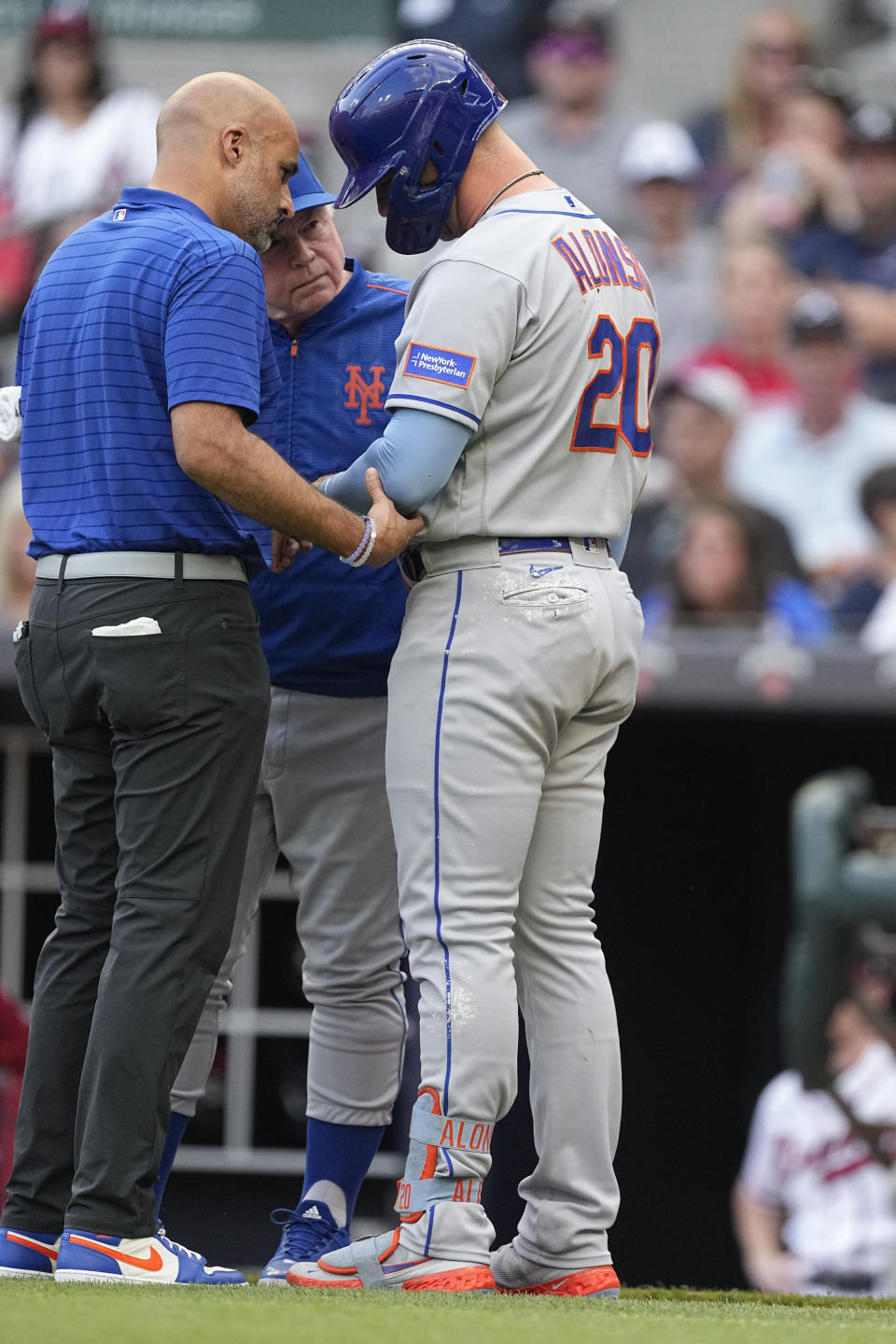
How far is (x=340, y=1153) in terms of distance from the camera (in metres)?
3.49

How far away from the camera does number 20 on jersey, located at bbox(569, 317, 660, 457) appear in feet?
9.80

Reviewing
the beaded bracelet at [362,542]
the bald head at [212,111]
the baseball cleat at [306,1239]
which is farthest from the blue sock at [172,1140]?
the bald head at [212,111]

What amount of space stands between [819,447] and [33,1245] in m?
5.71

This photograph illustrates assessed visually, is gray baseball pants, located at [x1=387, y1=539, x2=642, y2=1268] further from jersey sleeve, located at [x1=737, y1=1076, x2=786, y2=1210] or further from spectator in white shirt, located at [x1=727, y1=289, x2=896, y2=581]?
spectator in white shirt, located at [x1=727, y1=289, x2=896, y2=581]

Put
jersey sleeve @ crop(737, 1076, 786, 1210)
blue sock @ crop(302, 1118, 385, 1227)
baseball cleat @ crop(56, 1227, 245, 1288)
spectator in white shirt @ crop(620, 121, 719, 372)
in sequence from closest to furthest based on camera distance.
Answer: baseball cleat @ crop(56, 1227, 245, 1288) < blue sock @ crop(302, 1118, 385, 1227) < jersey sleeve @ crop(737, 1076, 786, 1210) < spectator in white shirt @ crop(620, 121, 719, 372)

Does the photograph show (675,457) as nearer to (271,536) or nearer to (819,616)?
(819,616)

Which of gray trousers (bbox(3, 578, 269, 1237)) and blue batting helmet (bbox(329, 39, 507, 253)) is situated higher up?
blue batting helmet (bbox(329, 39, 507, 253))

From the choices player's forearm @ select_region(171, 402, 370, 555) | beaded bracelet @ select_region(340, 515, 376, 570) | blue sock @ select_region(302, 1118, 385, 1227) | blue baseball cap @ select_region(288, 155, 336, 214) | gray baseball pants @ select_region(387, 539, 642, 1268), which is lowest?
blue sock @ select_region(302, 1118, 385, 1227)

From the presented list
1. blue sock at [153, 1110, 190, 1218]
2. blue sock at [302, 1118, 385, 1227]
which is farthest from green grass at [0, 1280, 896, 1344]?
blue sock at [302, 1118, 385, 1227]

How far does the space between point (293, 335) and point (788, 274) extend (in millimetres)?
5264

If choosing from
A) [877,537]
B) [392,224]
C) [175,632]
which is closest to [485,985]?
[175,632]

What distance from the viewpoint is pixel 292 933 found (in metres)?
8.12

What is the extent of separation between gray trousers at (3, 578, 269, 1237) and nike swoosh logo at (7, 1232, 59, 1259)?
23 millimetres

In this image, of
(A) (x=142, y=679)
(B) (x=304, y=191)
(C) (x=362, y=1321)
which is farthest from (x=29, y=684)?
(C) (x=362, y=1321)
